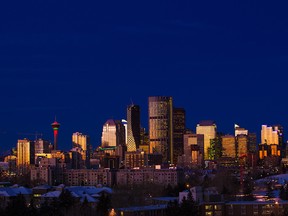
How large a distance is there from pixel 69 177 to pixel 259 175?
132ft

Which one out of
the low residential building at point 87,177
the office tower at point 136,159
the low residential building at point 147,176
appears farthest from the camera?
the office tower at point 136,159

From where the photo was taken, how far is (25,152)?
188 m

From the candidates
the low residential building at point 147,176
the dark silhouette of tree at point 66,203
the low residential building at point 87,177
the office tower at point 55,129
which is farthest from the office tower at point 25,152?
the dark silhouette of tree at point 66,203

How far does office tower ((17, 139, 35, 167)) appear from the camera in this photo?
18438 cm

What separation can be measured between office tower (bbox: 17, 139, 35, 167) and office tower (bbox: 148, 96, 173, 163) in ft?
91.2

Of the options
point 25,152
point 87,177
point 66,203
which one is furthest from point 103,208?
point 25,152

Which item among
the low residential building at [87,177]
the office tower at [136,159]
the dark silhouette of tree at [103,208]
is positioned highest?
the office tower at [136,159]

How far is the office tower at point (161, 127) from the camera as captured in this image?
190 meters

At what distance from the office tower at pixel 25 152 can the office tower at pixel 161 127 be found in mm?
27811

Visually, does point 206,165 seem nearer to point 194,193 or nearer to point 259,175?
point 259,175

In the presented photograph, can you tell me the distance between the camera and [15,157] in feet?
624

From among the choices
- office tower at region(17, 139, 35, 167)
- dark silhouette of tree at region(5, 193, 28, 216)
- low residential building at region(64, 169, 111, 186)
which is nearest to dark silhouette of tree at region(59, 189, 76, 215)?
dark silhouette of tree at region(5, 193, 28, 216)

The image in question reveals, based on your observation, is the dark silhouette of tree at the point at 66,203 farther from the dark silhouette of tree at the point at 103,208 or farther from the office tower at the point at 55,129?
the office tower at the point at 55,129

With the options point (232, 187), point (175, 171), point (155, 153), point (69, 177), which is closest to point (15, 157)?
point (155, 153)
